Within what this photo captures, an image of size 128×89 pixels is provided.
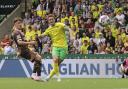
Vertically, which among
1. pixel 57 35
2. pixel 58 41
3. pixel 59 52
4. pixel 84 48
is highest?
pixel 57 35

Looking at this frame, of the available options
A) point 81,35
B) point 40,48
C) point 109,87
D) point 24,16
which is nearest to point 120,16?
point 81,35

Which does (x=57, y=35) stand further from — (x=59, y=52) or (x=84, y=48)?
(x=84, y=48)

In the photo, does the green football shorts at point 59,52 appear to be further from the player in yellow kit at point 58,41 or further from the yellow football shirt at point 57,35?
the yellow football shirt at point 57,35

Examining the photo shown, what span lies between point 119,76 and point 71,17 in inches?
180

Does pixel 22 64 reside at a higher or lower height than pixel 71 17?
lower

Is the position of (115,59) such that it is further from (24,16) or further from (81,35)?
(24,16)

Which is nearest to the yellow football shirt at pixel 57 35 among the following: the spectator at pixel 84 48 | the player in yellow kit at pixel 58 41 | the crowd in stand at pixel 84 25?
the player in yellow kit at pixel 58 41

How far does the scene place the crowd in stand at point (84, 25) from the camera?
26328mm

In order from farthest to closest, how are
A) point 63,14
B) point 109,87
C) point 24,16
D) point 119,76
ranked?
point 24,16 < point 63,14 < point 119,76 < point 109,87

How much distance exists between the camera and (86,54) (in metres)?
25.6

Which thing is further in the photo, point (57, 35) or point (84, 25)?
point (84, 25)

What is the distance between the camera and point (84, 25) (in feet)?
91.4

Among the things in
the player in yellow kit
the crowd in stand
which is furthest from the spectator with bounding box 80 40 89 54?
the player in yellow kit

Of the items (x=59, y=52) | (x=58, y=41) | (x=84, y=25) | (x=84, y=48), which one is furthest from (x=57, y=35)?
(x=84, y=25)
